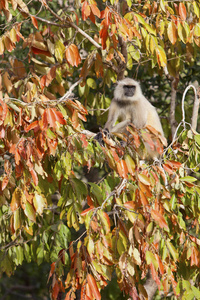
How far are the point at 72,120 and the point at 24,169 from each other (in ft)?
1.31

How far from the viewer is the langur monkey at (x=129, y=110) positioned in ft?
14.4

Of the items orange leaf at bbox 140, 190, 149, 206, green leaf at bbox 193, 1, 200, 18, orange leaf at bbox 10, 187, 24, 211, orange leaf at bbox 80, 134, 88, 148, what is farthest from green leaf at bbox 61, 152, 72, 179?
green leaf at bbox 193, 1, 200, 18

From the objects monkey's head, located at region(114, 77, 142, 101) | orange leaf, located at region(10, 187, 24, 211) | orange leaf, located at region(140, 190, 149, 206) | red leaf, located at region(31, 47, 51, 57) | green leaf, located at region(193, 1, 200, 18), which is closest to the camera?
orange leaf, located at region(140, 190, 149, 206)

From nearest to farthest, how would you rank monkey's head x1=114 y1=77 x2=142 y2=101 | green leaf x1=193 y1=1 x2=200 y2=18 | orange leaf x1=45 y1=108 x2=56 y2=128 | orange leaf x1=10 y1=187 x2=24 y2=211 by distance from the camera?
1. orange leaf x1=45 y1=108 x2=56 y2=128
2. orange leaf x1=10 y1=187 x2=24 y2=211
3. green leaf x1=193 y1=1 x2=200 y2=18
4. monkey's head x1=114 y1=77 x2=142 y2=101

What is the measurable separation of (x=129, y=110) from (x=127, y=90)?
0.91ft

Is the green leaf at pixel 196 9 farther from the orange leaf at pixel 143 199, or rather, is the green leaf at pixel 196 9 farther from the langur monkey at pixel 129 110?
the orange leaf at pixel 143 199

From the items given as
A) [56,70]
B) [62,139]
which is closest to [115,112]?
[56,70]

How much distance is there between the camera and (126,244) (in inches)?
96.4

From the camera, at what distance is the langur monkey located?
14.4 feet

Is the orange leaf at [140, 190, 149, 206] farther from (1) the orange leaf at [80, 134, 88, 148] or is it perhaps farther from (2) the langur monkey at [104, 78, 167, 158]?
(2) the langur monkey at [104, 78, 167, 158]

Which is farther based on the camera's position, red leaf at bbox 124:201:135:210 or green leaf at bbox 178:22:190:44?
green leaf at bbox 178:22:190:44

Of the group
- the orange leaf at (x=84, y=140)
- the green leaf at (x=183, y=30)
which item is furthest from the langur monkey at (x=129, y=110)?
the orange leaf at (x=84, y=140)

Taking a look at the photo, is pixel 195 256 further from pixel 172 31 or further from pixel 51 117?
pixel 172 31

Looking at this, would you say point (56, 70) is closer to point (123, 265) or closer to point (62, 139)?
point (62, 139)
